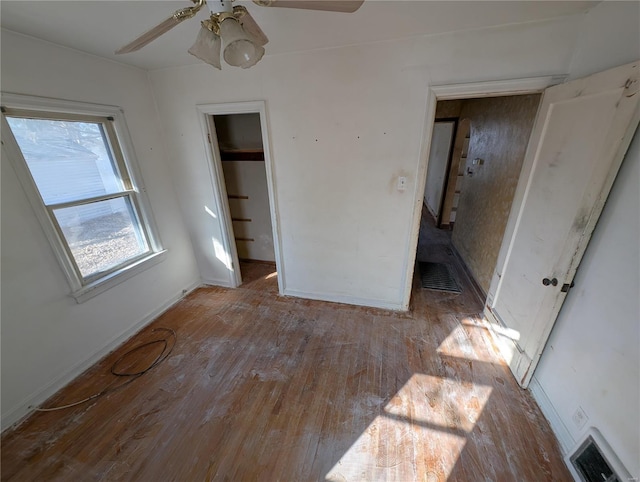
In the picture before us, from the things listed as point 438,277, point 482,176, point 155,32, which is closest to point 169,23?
point 155,32

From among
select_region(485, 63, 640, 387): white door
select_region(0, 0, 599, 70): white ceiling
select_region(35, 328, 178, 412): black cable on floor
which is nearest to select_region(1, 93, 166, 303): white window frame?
select_region(0, 0, 599, 70): white ceiling

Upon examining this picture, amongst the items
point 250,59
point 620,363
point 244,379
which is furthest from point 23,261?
point 620,363

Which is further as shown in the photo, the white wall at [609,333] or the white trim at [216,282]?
the white trim at [216,282]

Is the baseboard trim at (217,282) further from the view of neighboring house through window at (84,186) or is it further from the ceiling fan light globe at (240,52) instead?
the ceiling fan light globe at (240,52)

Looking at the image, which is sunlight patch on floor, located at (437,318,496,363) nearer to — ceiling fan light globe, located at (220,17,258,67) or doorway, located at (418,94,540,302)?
doorway, located at (418,94,540,302)

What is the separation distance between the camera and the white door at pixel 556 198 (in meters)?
1.26

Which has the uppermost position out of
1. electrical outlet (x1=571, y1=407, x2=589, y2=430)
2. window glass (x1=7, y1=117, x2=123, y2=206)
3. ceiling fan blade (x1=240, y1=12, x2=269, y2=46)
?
ceiling fan blade (x1=240, y1=12, x2=269, y2=46)

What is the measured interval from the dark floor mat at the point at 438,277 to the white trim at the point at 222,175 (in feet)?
5.98

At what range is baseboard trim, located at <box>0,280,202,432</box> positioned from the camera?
5.33ft

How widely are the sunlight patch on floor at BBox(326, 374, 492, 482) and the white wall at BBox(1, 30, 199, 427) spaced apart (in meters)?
2.12

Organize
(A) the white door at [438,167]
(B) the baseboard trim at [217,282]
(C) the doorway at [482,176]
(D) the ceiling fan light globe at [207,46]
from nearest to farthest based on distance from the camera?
(D) the ceiling fan light globe at [207,46]
(C) the doorway at [482,176]
(B) the baseboard trim at [217,282]
(A) the white door at [438,167]

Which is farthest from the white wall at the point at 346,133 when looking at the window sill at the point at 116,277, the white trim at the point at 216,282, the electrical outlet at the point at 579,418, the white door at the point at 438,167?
the white door at the point at 438,167

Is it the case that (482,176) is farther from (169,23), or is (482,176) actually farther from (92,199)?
(92,199)

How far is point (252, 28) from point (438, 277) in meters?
3.18
